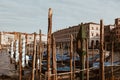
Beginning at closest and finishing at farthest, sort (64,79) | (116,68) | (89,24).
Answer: (64,79) < (116,68) < (89,24)

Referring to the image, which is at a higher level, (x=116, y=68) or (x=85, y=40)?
(x=85, y=40)

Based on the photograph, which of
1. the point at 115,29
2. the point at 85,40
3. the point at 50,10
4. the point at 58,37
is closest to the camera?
the point at 50,10

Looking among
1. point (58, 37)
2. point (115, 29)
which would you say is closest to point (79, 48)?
point (115, 29)

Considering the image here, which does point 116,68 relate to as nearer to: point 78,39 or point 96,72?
point 96,72

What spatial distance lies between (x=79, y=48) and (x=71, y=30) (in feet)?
152

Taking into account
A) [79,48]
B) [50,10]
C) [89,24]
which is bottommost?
[79,48]

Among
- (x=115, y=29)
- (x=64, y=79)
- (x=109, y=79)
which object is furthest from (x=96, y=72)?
(x=115, y=29)

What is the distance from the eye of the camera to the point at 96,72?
1141cm

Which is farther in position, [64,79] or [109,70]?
[109,70]

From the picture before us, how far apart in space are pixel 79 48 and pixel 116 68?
4.06 meters

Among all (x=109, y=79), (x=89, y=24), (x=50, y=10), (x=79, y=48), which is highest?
(x=89, y=24)

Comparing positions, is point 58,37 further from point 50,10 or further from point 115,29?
point 50,10

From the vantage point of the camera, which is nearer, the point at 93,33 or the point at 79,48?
the point at 79,48

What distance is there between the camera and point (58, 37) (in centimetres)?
6519
